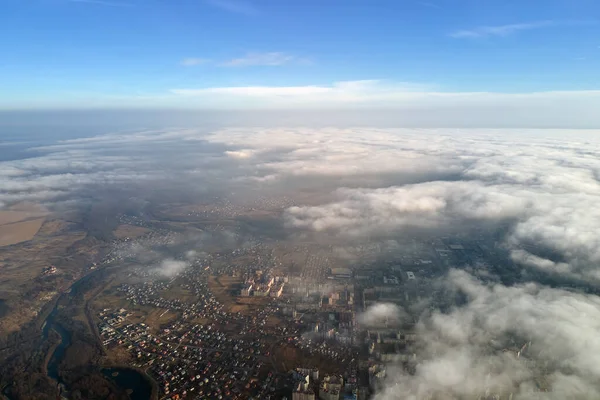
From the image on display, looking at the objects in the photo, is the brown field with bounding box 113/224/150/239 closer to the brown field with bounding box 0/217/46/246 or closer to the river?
the brown field with bounding box 0/217/46/246

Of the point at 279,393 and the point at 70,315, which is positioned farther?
the point at 70,315

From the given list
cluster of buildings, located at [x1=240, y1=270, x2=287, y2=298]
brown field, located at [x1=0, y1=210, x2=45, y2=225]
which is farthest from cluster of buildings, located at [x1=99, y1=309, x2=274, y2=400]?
brown field, located at [x1=0, y1=210, x2=45, y2=225]

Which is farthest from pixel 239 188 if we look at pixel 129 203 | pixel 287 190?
pixel 129 203

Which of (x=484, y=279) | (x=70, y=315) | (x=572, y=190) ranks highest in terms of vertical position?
(x=572, y=190)

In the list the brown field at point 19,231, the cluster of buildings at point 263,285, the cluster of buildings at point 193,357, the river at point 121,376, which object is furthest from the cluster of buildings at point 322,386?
the brown field at point 19,231

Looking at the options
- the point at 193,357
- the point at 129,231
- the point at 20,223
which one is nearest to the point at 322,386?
the point at 193,357

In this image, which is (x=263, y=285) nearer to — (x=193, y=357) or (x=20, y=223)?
(x=193, y=357)

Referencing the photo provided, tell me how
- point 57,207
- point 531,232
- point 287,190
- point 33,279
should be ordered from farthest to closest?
1. point 287,190
2. point 57,207
3. point 531,232
4. point 33,279

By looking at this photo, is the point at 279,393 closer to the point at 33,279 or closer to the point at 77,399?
the point at 77,399
